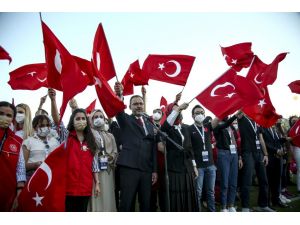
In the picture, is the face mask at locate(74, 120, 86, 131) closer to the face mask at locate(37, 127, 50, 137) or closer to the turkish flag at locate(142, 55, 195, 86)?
the face mask at locate(37, 127, 50, 137)

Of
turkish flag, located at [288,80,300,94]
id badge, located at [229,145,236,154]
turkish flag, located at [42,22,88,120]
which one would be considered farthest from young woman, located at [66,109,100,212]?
turkish flag, located at [288,80,300,94]

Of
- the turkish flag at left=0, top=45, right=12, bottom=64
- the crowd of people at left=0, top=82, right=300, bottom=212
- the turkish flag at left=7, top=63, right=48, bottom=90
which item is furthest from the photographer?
the turkish flag at left=7, top=63, right=48, bottom=90

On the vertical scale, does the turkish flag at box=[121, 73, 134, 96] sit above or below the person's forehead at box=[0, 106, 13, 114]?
above

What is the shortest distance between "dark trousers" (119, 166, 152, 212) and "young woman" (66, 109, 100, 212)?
1.35 feet

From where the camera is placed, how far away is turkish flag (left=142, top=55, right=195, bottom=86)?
19.2ft

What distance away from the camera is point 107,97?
4.41m

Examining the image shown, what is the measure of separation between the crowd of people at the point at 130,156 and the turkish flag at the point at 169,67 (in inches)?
27.9

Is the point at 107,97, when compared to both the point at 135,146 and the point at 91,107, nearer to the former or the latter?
the point at 135,146

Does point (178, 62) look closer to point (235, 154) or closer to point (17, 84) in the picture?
point (235, 154)

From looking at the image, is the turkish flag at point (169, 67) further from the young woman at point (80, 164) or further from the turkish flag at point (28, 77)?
the turkish flag at point (28, 77)

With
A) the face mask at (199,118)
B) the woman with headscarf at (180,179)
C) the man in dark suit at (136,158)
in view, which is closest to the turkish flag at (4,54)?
the man in dark suit at (136,158)

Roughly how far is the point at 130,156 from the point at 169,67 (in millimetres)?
2165

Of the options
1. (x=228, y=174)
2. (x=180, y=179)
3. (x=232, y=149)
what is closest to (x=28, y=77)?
(x=180, y=179)

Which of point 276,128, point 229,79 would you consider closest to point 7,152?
point 229,79
